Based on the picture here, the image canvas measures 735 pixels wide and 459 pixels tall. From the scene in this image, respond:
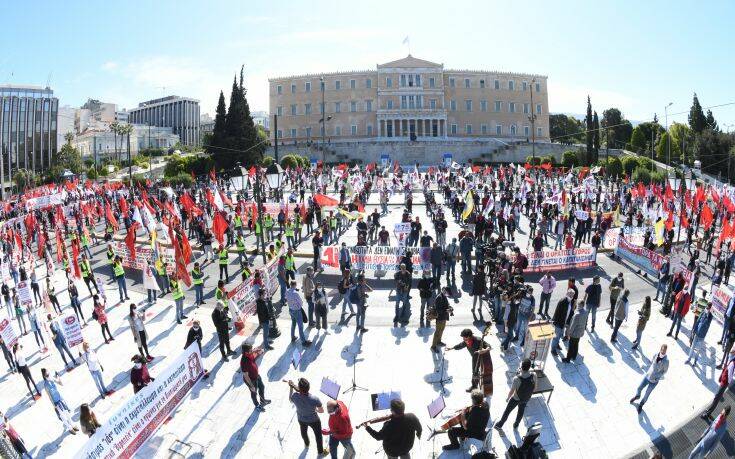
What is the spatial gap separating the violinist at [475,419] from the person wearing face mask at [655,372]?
11.2 feet

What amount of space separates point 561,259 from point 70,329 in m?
14.8

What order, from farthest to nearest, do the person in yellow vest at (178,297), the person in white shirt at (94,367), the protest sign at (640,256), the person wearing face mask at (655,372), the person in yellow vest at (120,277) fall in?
the protest sign at (640,256) → the person in yellow vest at (120,277) → the person in yellow vest at (178,297) → the person in white shirt at (94,367) → the person wearing face mask at (655,372)

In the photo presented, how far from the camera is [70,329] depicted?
10664mm

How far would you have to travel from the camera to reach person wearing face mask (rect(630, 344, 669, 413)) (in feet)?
26.8

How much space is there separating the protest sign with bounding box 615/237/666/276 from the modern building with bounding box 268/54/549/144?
62695 mm

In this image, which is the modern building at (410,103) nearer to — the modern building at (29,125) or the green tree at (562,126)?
the green tree at (562,126)

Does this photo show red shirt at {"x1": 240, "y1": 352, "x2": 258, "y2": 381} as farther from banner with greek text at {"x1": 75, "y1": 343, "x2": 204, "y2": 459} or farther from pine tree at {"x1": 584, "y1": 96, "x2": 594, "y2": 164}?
pine tree at {"x1": 584, "y1": 96, "x2": 594, "y2": 164}

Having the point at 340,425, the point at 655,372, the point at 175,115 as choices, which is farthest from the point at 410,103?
the point at 175,115

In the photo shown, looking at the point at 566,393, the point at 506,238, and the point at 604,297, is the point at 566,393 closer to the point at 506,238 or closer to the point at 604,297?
the point at 604,297

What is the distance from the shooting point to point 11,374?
35.6ft

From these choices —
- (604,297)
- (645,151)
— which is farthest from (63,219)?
(645,151)

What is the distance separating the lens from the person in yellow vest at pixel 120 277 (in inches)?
577

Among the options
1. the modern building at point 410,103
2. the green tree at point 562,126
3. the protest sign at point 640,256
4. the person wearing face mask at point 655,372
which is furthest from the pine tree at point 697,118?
the person wearing face mask at point 655,372

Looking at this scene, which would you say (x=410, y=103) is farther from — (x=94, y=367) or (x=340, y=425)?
(x=340, y=425)
